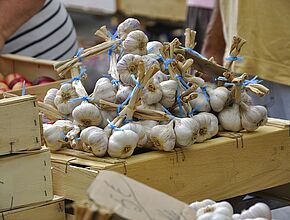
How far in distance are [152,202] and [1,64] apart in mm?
1745

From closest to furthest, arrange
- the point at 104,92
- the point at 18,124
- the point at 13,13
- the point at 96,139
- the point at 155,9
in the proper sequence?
the point at 18,124, the point at 96,139, the point at 104,92, the point at 13,13, the point at 155,9

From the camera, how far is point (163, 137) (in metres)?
1.68

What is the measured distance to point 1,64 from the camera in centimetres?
282

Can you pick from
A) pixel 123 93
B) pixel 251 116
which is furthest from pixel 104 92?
pixel 251 116

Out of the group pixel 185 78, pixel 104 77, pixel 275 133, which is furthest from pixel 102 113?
pixel 275 133

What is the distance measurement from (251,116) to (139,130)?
331 millimetres

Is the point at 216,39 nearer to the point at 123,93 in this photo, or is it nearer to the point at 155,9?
the point at 123,93

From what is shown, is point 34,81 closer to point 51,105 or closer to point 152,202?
point 51,105

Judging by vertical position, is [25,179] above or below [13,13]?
below

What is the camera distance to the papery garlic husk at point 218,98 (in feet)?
5.98

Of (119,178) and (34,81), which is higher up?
(119,178)

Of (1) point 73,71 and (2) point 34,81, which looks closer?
(1) point 73,71

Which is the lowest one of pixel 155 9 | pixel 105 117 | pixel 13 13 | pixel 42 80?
pixel 155 9

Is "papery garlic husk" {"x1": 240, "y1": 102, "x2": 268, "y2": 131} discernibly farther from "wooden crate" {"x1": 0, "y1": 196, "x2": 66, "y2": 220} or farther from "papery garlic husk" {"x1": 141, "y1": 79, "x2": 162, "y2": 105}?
"wooden crate" {"x1": 0, "y1": 196, "x2": 66, "y2": 220}
